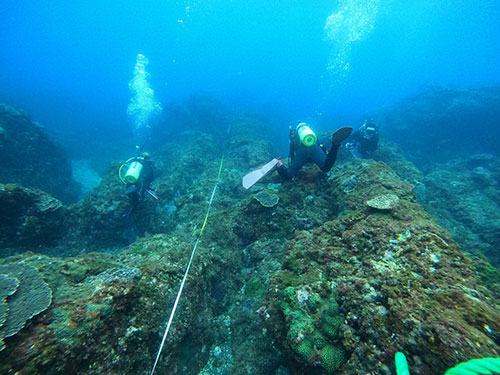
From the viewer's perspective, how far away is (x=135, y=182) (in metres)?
7.41

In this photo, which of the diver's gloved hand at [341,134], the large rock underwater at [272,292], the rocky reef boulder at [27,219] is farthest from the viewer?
the rocky reef boulder at [27,219]

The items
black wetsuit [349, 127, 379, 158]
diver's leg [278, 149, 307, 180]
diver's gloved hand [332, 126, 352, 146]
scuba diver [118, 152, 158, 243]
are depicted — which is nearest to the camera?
diver's gloved hand [332, 126, 352, 146]

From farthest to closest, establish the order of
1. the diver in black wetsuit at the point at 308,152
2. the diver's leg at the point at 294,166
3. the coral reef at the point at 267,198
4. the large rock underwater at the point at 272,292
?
the diver's leg at the point at 294,166, the coral reef at the point at 267,198, the diver in black wetsuit at the point at 308,152, the large rock underwater at the point at 272,292

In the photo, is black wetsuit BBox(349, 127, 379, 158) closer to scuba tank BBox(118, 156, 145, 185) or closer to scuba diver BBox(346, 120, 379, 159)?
scuba diver BBox(346, 120, 379, 159)

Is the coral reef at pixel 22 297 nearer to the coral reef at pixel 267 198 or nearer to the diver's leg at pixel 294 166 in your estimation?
the coral reef at pixel 267 198

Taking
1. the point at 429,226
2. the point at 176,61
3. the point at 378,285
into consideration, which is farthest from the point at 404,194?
the point at 176,61

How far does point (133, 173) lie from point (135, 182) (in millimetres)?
405

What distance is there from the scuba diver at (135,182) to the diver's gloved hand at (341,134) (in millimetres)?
6642

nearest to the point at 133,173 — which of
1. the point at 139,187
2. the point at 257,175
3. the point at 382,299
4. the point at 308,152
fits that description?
the point at 139,187

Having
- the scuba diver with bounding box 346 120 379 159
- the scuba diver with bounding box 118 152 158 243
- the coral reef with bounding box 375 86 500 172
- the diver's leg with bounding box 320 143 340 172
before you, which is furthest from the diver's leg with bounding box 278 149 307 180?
the coral reef with bounding box 375 86 500 172

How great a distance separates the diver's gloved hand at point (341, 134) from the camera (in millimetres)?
4878

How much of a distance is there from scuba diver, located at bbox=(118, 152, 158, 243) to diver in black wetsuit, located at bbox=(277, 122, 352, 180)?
17.5 ft

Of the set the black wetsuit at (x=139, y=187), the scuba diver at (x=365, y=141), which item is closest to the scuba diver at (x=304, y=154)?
the black wetsuit at (x=139, y=187)

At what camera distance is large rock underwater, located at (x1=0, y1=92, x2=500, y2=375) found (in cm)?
200
